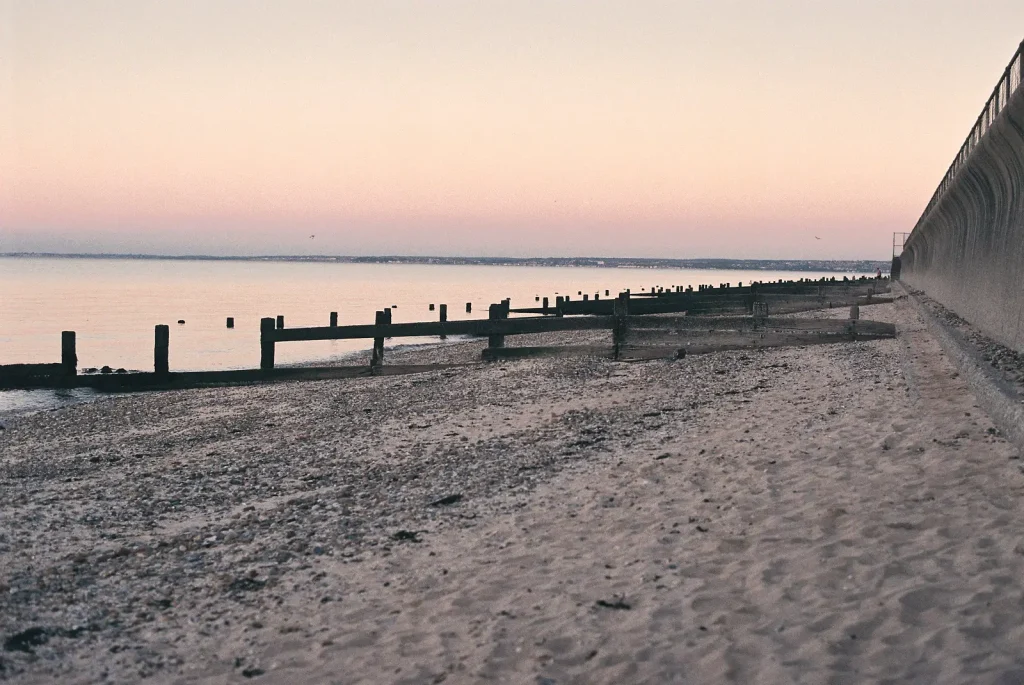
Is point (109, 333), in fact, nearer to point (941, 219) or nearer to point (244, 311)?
point (244, 311)

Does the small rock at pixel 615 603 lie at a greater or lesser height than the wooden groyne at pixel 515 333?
lesser

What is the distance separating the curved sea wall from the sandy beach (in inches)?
117

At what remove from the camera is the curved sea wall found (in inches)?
512

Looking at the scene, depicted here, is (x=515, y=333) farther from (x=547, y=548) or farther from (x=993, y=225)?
(x=547, y=548)

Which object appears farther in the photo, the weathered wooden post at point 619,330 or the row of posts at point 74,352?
the weathered wooden post at point 619,330

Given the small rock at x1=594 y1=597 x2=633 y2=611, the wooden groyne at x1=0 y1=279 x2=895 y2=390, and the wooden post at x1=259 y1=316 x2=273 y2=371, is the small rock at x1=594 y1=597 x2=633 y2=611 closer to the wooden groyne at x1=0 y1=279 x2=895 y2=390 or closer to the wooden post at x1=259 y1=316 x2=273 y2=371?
the wooden groyne at x1=0 y1=279 x2=895 y2=390

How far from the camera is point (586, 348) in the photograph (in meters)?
17.8

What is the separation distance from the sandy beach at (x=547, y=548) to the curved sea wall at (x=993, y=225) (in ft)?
9.72

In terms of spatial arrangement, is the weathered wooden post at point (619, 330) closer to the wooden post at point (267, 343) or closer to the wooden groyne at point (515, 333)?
the wooden groyne at point (515, 333)

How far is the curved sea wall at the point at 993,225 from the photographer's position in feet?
42.7

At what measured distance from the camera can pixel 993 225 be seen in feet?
56.6

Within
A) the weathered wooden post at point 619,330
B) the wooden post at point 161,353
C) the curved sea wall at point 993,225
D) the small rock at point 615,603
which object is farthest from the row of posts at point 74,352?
the curved sea wall at point 993,225

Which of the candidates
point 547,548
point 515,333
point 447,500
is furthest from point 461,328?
point 547,548

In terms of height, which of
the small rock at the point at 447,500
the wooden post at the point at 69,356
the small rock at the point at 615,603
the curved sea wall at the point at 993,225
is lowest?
the small rock at the point at 447,500
